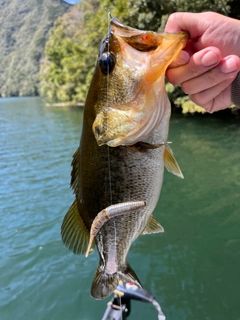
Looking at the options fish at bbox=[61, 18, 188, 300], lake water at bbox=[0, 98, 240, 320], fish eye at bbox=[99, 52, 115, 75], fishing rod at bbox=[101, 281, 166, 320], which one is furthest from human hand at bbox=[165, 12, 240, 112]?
lake water at bbox=[0, 98, 240, 320]

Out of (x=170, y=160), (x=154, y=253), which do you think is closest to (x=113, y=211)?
(x=170, y=160)

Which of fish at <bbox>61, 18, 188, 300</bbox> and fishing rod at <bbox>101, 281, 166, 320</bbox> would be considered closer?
fish at <bbox>61, 18, 188, 300</bbox>

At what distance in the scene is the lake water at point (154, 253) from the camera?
5.14 metres

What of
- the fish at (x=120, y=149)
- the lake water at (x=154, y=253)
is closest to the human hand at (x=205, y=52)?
the fish at (x=120, y=149)

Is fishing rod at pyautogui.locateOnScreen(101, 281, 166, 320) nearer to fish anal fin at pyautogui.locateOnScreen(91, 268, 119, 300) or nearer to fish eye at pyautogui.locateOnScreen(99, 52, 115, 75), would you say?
fish anal fin at pyautogui.locateOnScreen(91, 268, 119, 300)

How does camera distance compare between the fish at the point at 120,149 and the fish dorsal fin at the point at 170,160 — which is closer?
the fish at the point at 120,149

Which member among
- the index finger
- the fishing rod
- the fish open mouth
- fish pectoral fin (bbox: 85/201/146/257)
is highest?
the index finger

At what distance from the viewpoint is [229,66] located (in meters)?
1.85

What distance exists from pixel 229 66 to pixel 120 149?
79 cm

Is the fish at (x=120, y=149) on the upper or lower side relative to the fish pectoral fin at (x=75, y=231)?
upper

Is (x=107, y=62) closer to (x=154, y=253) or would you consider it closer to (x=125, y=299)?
(x=125, y=299)

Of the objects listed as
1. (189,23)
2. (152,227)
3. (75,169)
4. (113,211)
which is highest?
(189,23)

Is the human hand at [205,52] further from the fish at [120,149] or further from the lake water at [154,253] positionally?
the lake water at [154,253]

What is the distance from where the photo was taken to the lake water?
16.9 feet
